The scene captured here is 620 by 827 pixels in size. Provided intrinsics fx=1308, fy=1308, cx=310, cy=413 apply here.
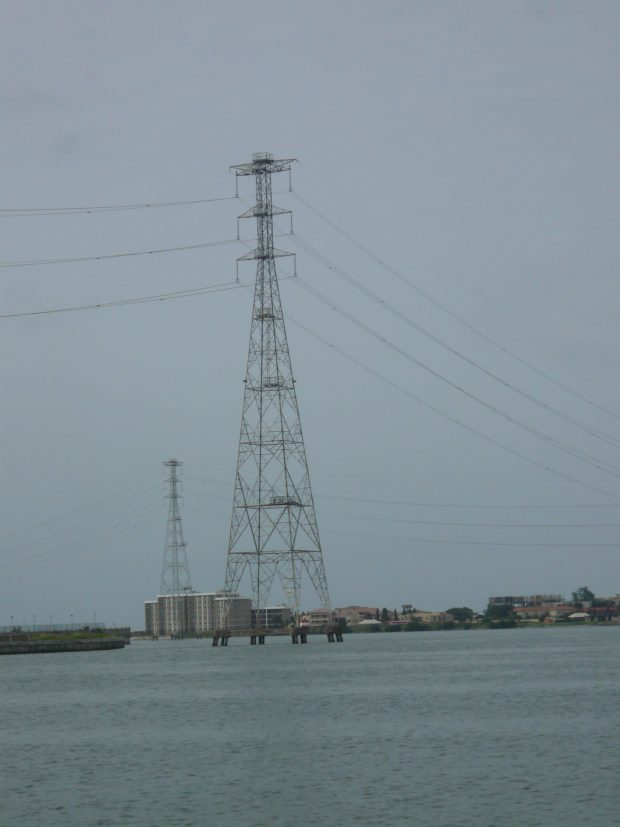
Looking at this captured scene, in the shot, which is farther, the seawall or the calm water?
the seawall

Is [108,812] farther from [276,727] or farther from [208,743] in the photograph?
[276,727]

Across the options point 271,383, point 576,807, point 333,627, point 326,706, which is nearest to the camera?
point 576,807

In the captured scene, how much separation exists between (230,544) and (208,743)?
158 ft

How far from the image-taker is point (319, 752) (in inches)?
1284

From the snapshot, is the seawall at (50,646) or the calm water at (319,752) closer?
the calm water at (319,752)

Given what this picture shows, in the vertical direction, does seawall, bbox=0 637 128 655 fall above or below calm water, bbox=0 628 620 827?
above

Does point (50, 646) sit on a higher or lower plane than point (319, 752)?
higher

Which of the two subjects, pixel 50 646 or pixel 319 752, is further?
pixel 50 646

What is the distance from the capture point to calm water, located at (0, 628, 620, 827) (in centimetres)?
2450

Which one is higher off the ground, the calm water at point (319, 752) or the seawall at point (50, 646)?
the seawall at point (50, 646)

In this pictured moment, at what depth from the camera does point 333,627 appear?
106000mm

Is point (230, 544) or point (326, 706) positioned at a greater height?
point (230, 544)

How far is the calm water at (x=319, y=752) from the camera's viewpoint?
2450cm

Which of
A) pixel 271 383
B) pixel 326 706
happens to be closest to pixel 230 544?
pixel 271 383
